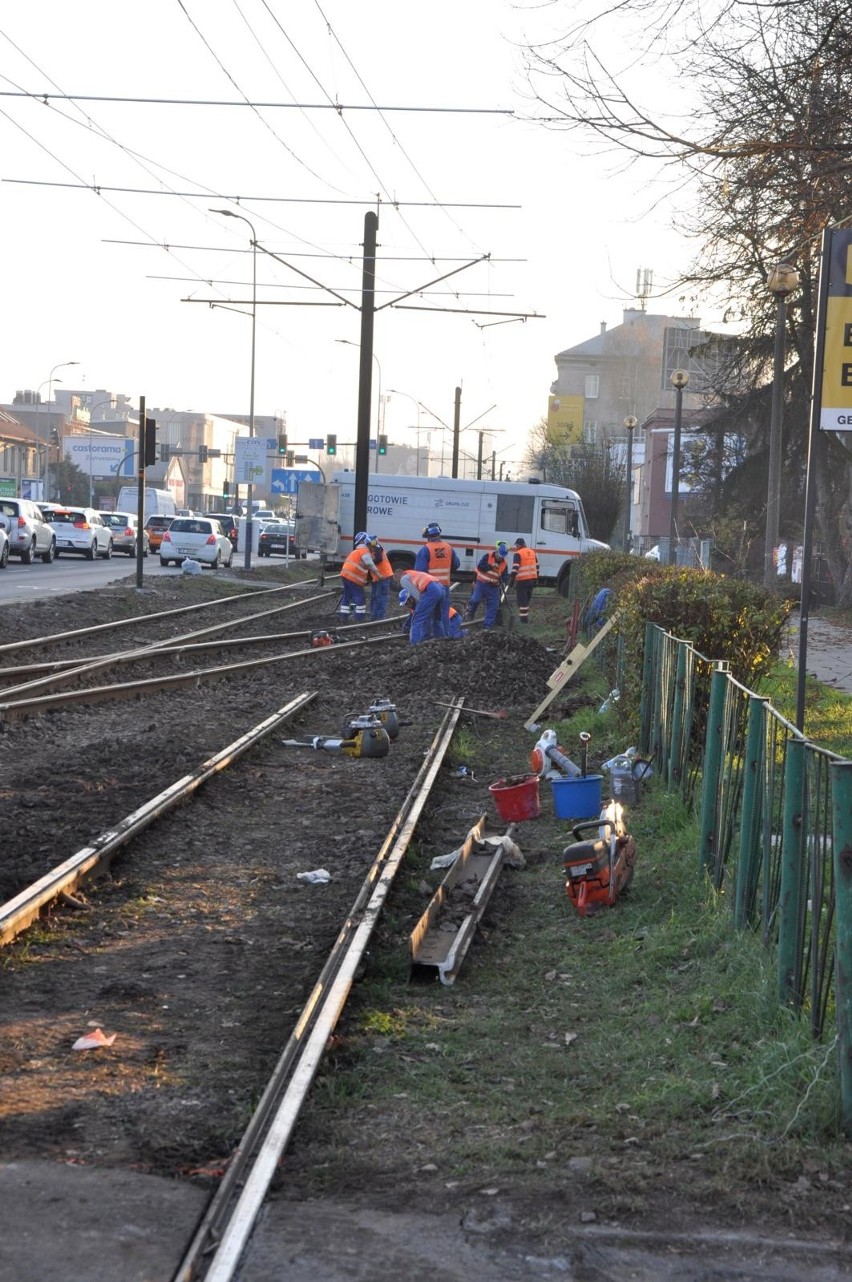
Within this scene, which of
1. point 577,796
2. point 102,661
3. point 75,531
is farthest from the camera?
point 75,531

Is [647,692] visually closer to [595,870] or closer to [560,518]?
[595,870]

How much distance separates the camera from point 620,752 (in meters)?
12.6

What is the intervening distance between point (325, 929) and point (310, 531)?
3184cm

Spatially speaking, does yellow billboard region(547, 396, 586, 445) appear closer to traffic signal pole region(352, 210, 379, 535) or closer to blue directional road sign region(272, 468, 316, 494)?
blue directional road sign region(272, 468, 316, 494)

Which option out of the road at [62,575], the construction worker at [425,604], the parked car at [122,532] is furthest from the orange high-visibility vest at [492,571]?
the parked car at [122,532]

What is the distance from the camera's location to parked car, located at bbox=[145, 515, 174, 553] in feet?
192

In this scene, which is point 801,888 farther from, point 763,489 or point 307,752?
point 763,489

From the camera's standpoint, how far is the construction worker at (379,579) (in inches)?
987

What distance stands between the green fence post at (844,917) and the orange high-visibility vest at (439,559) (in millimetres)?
18444

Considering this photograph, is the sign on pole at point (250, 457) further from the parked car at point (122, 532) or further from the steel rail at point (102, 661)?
the steel rail at point (102, 661)

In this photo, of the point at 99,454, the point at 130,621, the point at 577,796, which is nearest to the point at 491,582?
the point at 130,621

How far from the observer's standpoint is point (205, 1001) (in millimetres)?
5996

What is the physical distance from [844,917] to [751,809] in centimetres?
197

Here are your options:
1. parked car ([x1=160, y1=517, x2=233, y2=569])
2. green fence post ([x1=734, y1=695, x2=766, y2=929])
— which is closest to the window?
parked car ([x1=160, y1=517, x2=233, y2=569])
